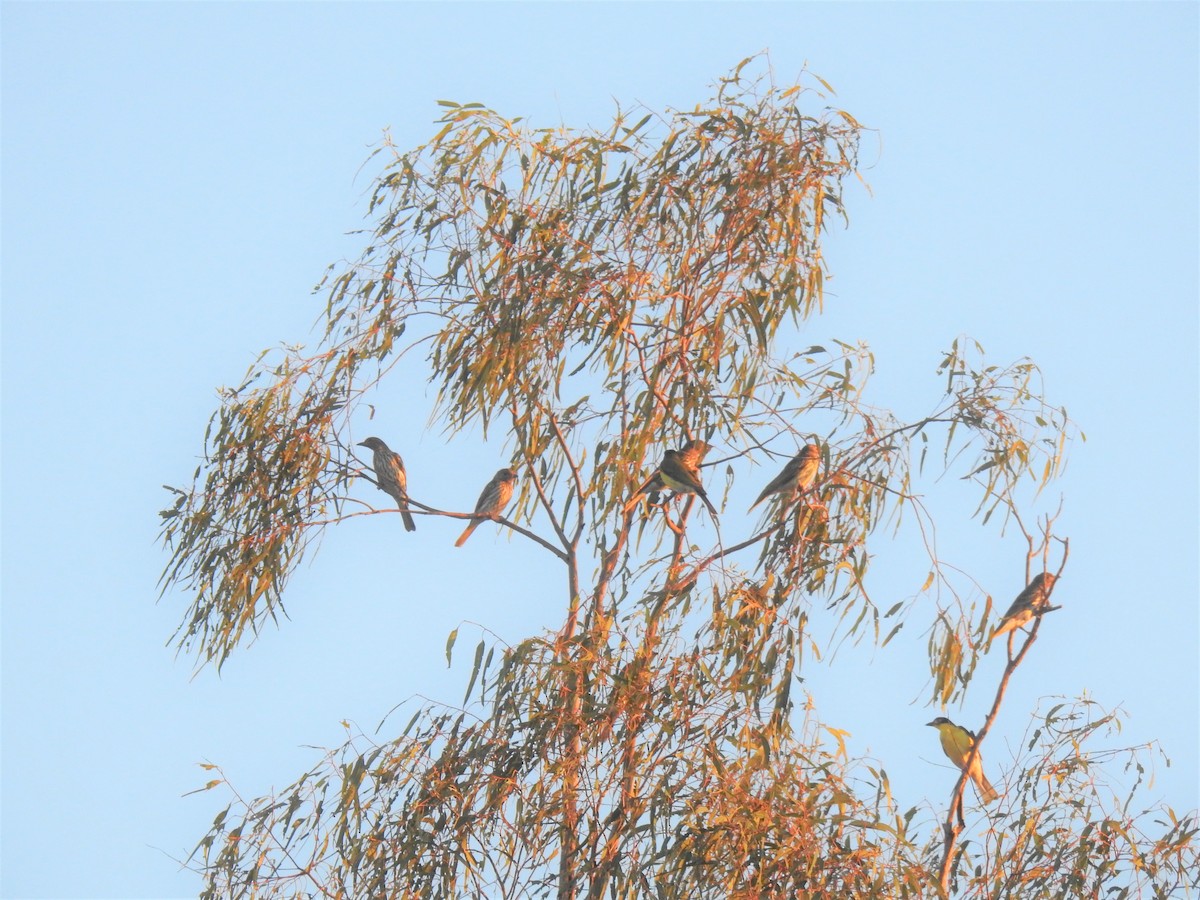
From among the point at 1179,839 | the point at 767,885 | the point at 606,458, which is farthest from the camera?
the point at 606,458

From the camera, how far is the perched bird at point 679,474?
6707 millimetres

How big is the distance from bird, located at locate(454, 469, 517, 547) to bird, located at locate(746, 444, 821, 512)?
56.7 inches

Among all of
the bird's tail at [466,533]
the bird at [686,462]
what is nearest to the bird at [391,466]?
the bird's tail at [466,533]

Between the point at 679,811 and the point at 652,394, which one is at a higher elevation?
the point at 652,394

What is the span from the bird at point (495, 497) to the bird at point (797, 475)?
1.44 metres

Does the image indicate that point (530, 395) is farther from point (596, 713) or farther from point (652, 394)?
point (596, 713)

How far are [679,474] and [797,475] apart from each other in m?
0.54

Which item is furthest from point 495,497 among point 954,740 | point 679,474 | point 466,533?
point 954,740

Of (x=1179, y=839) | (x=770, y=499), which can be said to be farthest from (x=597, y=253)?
(x=1179, y=839)

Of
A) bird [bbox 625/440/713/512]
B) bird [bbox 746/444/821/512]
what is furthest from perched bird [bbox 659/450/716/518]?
bird [bbox 746/444/821/512]

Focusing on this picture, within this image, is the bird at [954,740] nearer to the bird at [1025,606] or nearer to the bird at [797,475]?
the bird at [1025,606]

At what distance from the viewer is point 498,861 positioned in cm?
580

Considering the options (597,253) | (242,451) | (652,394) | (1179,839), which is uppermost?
(597,253)

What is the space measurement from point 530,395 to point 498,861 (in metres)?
1.92
